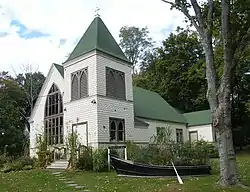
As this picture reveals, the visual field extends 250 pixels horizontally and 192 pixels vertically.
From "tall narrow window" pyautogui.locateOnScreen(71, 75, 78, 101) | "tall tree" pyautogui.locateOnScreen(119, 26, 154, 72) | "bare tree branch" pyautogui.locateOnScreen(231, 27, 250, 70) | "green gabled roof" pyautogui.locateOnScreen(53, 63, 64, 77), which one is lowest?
"bare tree branch" pyautogui.locateOnScreen(231, 27, 250, 70)

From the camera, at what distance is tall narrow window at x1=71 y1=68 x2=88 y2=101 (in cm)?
2108

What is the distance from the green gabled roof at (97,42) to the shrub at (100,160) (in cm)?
730

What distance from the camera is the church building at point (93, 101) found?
66.4ft

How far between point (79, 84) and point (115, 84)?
252 cm

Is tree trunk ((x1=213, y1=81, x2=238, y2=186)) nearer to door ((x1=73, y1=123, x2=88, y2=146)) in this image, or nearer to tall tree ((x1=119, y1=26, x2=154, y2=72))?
door ((x1=73, y1=123, x2=88, y2=146))

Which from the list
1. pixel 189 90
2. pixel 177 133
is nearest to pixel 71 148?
pixel 177 133

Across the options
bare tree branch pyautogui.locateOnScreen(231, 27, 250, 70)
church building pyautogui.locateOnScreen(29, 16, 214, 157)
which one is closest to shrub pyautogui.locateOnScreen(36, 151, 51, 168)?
church building pyautogui.locateOnScreen(29, 16, 214, 157)

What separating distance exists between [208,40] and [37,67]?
35541 millimetres

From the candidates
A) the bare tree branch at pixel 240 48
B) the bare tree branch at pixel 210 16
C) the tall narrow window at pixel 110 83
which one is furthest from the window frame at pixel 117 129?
the bare tree branch at pixel 240 48

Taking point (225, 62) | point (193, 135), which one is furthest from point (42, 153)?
point (193, 135)

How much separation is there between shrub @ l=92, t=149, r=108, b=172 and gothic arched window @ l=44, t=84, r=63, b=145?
6.31m

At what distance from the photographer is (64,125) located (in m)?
22.2

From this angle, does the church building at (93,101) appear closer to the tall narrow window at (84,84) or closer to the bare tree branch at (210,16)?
the tall narrow window at (84,84)

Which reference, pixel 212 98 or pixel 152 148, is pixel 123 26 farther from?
pixel 212 98
